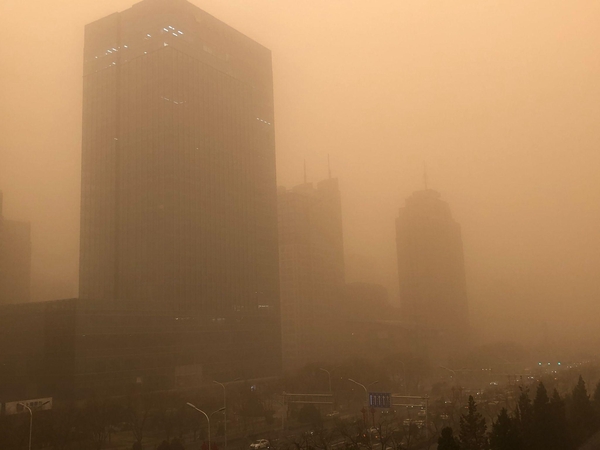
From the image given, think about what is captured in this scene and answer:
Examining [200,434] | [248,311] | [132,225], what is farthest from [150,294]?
[200,434]

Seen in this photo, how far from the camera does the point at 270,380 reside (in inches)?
5384

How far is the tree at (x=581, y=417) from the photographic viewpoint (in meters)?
61.5

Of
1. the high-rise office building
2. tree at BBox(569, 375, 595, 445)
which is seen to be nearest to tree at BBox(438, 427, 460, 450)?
tree at BBox(569, 375, 595, 445)

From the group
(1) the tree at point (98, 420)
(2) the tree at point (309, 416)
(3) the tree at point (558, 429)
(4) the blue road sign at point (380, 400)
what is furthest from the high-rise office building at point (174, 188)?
(3) the tree at point (558, 429)

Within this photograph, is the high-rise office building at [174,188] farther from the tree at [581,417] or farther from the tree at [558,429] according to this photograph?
the tree at [558,429]

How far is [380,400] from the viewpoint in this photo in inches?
2643

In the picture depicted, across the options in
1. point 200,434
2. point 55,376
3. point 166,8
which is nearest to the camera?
point 200,434

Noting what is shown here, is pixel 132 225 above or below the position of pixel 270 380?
above

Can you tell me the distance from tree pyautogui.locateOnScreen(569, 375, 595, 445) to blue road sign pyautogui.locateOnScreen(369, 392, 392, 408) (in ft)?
56.3

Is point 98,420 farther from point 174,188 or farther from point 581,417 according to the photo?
point 174,188

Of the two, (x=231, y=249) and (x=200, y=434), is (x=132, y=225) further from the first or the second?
(x=200, y=434)

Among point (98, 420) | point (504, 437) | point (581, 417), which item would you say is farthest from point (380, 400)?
point (98, 420)

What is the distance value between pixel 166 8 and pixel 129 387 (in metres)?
80.4

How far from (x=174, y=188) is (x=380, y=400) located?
82190 mm
